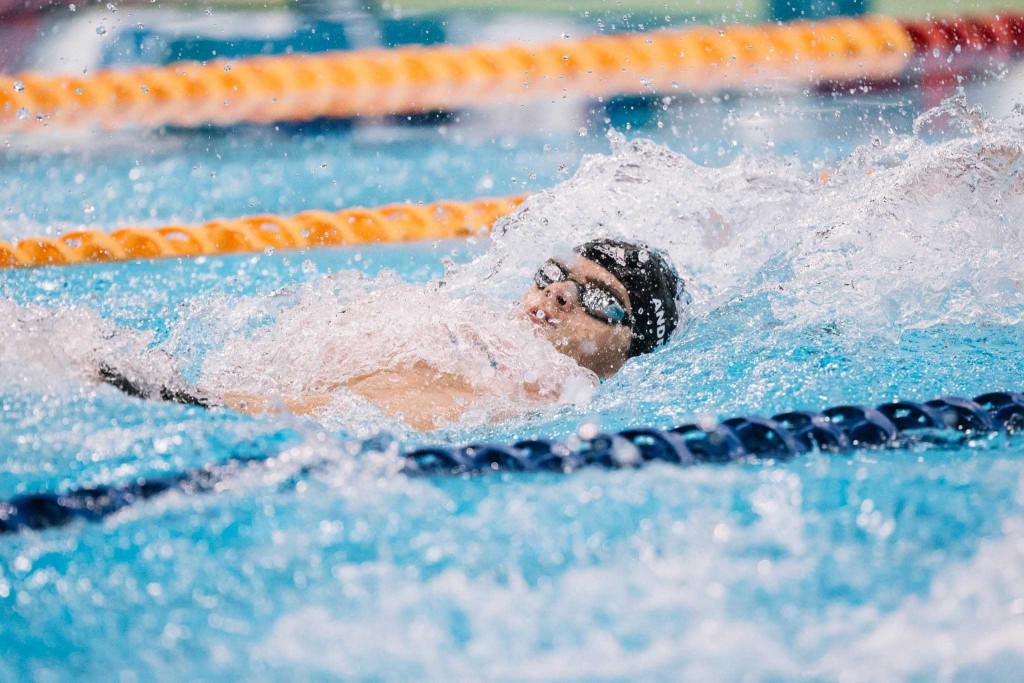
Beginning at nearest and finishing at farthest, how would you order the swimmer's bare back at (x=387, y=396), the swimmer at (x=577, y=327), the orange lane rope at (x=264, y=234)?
the swimmer's bare back at (x=387, y=396)
the swimmer at (x=577, y=327)
the orange lane rope at (x=264, y=234)

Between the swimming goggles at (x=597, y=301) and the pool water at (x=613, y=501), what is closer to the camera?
the pool water at (x=613, y=501)

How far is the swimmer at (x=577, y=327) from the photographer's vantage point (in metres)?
1.78

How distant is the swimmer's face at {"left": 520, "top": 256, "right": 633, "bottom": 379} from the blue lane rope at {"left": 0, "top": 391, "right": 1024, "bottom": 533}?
1.94 ft

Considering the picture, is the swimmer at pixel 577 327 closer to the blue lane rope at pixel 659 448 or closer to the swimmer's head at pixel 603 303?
the swimmer's head at pixel 603 303

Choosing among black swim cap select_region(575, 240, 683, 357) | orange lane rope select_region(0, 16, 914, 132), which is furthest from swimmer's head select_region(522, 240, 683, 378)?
orange lane rope select_region(0, 16, 914, 132)

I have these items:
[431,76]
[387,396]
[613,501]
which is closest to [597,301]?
[387,396]

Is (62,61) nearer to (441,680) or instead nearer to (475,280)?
(475,280)

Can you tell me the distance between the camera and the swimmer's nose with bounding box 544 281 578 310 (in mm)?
1981

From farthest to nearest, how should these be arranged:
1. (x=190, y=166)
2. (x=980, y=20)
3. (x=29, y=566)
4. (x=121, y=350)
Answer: (x=980, y=20) → (x=190, y=166) → (x=121, y=350) → (x=29, y=566)

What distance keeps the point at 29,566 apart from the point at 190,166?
3.26 meters

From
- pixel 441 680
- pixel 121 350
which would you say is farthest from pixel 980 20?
pixel 441 680

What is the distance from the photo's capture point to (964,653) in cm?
→ 97

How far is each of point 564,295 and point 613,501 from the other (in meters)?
0.85

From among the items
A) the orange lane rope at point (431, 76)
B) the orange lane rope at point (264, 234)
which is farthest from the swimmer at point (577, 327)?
the orange lane rope at point (431, 76)
